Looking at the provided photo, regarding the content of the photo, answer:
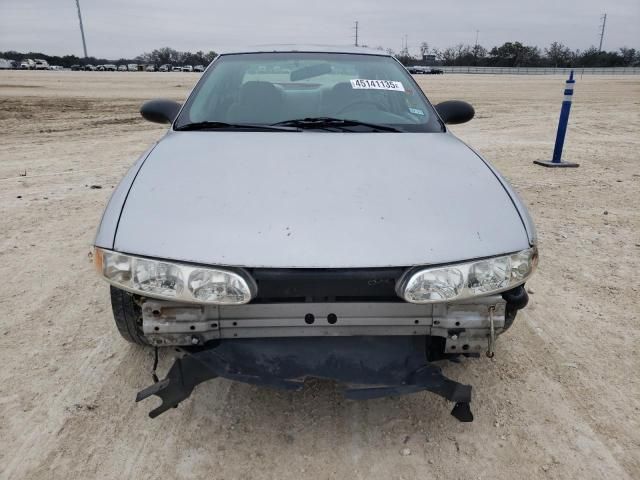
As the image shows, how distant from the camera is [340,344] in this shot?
6.30ft

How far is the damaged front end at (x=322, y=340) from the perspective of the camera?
6.07 ft

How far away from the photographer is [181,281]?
1772 mm

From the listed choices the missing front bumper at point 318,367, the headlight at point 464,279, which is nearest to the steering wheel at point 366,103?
the headlight at point 464,279

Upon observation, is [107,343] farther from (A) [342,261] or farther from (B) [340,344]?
(A) [342,261]

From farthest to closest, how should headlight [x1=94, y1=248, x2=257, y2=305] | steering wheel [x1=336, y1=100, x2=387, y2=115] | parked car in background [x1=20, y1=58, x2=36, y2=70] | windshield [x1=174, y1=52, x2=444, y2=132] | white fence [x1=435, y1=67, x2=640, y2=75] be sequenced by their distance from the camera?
parked car in background [x1=20, y1=58, x2=36, y2=70]
white fence [x1=435, y1=67, x2=640, y2=75]
steering wheel [x1=336, y1=100, x2=387, y2=115]
windshield [x1=174, y1=52, x2=444, y2=132]
headlight [x1=94, y1=248, x2=257, y2=305]

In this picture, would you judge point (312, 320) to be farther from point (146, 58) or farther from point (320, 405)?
point (146, 58)

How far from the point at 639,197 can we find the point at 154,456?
5784 mm

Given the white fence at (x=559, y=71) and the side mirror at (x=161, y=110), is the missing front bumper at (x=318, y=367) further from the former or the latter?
the white fence at (x=559, y=71)

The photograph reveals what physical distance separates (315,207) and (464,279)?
0.62 m

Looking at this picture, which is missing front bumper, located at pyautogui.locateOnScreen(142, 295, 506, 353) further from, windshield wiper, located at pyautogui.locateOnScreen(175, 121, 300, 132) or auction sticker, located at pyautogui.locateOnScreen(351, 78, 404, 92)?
auction sticker, located at pyautogui.locateOnScreen(351, 78, 404, 92)

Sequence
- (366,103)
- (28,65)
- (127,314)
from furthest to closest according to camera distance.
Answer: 1. (28,65)
2. (366,103)
3. (127,314)

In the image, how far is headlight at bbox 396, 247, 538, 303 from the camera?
177 cm

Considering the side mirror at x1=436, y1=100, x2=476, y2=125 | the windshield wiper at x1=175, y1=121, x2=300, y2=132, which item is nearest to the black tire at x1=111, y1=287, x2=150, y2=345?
the windshield wiper at x1=175, y1=121, x2=300, y2=132

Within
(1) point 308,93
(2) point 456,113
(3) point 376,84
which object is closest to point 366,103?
(3) point 376,84
